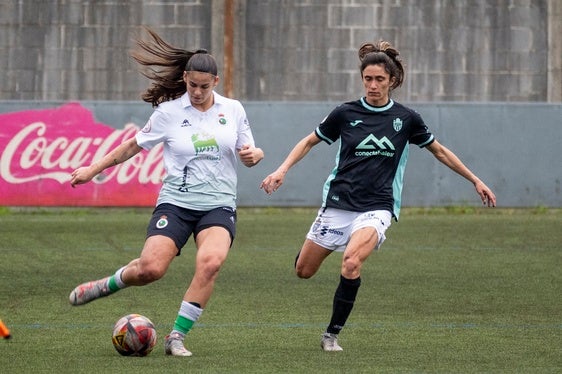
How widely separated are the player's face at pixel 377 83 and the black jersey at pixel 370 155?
0.06 m

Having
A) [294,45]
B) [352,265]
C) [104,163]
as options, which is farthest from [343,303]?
[294,45]

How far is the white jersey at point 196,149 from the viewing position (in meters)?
8.13

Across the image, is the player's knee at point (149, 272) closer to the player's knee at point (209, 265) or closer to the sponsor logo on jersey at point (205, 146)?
the player's knee at point (209, 265)

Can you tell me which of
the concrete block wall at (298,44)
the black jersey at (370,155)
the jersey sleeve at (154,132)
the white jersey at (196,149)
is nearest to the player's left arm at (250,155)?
the white jersey at (196,149)

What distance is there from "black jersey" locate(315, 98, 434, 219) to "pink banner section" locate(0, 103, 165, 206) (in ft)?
40.7

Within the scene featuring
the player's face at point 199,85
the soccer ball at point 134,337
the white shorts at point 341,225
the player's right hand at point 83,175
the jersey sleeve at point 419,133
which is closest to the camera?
the soccer ball at point 134,337

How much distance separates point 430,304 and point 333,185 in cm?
235

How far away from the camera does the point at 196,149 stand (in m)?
8.12

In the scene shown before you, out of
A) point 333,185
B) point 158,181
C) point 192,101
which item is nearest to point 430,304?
point 333,185

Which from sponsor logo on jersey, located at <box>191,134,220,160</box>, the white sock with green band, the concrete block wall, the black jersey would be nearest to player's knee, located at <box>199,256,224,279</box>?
the white sock with green band

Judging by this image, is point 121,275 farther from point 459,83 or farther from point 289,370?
point 459,83

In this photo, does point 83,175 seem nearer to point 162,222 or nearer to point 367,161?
point 162,222

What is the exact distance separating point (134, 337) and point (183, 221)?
823mm

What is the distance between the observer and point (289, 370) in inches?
286
